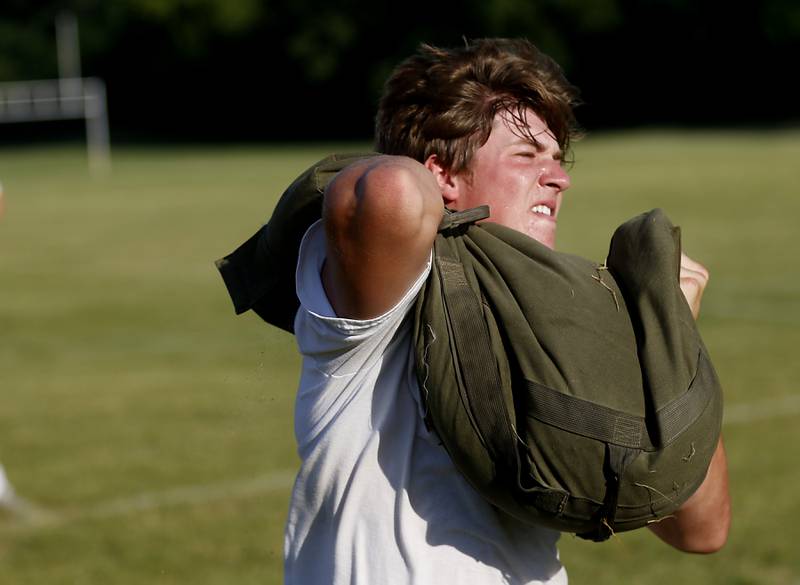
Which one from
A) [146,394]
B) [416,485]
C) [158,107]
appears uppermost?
[416,485]

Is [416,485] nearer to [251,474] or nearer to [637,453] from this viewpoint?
[637,453]

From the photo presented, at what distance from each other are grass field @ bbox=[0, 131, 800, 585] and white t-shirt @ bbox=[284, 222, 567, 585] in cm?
39

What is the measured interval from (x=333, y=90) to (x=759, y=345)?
159 ft

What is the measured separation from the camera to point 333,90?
5750 centimetres

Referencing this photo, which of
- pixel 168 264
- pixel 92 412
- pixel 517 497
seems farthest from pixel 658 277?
pixel 168 264

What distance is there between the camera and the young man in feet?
6.99

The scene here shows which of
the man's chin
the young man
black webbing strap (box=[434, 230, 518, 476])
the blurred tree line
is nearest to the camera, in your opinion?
black webbing strap (box=[434, 230, 518, 476])

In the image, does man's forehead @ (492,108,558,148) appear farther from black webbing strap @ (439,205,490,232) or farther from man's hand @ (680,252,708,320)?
man's hand @ (680,252,708,320)

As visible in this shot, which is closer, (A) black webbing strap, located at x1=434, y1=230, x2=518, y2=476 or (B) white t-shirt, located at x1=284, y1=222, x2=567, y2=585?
(A) black webbing strap, located at x1=434, y1=230, x2=518, y2=476

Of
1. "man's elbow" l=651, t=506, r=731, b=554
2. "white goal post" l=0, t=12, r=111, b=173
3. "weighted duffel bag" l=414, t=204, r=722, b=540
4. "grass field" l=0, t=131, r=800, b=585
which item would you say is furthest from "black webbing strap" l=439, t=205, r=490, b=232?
"white goal post" l=0, t=12, r=111, b=173

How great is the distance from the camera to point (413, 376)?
6.97ft

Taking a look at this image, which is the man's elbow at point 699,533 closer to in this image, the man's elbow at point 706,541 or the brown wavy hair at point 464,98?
the man's elbow at point 706,541

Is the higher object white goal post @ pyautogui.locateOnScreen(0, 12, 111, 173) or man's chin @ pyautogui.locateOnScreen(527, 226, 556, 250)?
man's chin @ pyautogui.locateOnScreen(527, 226, 556, 250)

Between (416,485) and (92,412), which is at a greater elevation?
(416,485)
